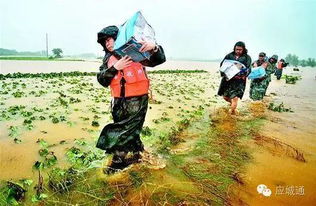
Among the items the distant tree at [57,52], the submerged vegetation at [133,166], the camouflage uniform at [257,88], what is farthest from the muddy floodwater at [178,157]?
the distant tree at [57,52]

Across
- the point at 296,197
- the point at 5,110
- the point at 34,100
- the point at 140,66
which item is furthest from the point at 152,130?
the point at 34,100

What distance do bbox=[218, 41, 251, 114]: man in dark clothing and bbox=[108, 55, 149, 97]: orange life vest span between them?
4400 millimetres

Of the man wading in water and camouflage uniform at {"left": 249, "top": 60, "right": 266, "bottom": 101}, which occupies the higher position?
the man wading in water

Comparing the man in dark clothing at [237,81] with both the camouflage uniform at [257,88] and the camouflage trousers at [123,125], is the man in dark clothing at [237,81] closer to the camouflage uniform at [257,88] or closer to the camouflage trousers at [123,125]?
the camouflage uniform at [257,88]

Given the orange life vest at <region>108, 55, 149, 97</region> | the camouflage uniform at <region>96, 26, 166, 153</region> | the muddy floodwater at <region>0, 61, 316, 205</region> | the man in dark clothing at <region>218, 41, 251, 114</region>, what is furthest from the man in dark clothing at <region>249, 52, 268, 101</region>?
the orange life vest at <region>108, 55, 149, 97</region>

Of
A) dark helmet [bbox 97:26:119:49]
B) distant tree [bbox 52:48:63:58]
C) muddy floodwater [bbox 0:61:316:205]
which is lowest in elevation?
distant tree [bbox 52:48:63:58]

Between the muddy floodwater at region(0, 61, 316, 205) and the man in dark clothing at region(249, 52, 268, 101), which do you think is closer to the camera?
the muddy floodwater at region(0, 61, 316, 205)

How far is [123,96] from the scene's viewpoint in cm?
350

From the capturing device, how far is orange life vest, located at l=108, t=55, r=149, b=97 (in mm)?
3406

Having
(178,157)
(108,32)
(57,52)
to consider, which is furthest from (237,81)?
(57,52)

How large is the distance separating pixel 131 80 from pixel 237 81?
4.83 metres

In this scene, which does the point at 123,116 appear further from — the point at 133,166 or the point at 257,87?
the point at 257,87

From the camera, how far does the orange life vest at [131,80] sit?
3406mm

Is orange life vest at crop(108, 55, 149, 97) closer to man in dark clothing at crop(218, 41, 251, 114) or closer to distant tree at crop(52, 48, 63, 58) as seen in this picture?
man in dark clothing at crop(218, 41, 251, 114)
